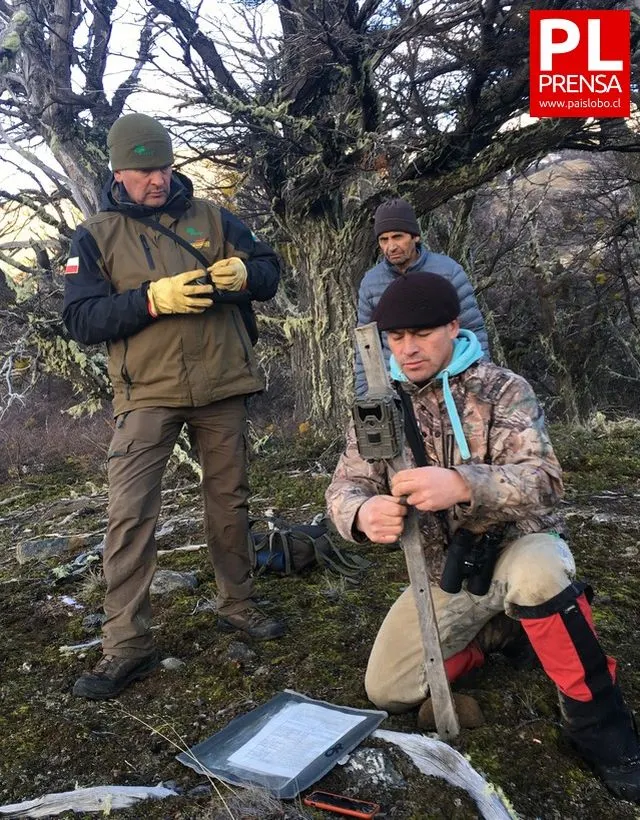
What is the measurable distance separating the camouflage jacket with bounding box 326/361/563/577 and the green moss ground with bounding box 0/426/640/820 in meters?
0.63

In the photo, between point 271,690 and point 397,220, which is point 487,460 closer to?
point 271,690

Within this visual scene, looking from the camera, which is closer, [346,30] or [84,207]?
[346,30]

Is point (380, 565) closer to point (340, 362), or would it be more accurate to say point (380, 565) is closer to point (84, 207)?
point (340, 362)

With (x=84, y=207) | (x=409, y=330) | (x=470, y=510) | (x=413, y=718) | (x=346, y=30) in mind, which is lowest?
(x=413, y=718)

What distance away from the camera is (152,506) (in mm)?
3002

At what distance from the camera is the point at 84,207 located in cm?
809

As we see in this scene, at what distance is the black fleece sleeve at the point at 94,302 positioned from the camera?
295 cm

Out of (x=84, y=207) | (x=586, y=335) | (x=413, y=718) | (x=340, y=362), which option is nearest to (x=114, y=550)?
(x=413, y=718)

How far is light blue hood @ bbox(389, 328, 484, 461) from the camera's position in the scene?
2.29 meters

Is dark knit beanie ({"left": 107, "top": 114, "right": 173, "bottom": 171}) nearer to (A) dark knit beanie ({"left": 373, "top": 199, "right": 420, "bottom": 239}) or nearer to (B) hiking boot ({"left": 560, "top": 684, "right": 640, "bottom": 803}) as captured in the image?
(A) dark knit beanie ({"left": 373, "top": 199, "right": 420, "bottom": 239})

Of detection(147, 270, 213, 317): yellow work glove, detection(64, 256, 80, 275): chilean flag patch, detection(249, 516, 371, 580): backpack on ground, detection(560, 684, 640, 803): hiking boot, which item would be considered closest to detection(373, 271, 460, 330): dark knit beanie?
detection(147, 270, 213, 317): yellow work glove

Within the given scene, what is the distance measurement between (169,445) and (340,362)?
450cm

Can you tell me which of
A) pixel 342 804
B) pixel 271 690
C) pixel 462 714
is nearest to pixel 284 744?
pixel 342 804

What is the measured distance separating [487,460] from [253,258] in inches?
63.1
